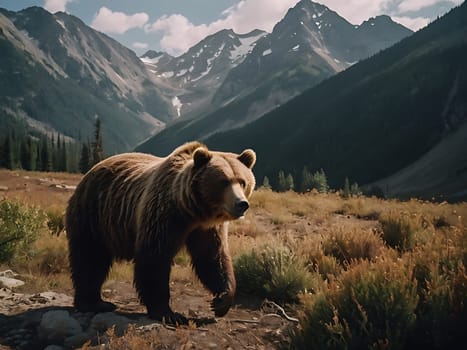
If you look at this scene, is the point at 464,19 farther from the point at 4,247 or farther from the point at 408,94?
the point at 4,247

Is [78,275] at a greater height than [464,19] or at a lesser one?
lesser

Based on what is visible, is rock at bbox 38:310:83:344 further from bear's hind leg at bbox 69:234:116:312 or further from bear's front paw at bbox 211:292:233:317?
bear's front paw at bbox 211:292:233:317

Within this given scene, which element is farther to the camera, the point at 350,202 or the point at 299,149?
the point at 299,149

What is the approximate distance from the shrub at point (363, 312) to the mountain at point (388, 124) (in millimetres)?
96918

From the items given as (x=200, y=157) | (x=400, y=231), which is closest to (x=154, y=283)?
(x=200, y=157)

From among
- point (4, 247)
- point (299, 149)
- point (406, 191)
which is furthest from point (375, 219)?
point (299, 149)

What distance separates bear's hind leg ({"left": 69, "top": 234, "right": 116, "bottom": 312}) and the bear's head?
180 cm

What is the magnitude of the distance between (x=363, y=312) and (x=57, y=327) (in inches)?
118

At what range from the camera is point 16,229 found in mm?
7176

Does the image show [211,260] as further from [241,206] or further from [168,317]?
[241,206]

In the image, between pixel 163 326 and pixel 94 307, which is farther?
pixel 94 307

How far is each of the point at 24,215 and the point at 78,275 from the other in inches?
98.6

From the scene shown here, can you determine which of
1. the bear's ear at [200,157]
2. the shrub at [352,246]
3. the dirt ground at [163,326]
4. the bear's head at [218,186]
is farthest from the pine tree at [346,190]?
the bear's ear at [200,157]

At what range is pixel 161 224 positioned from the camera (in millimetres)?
4781
